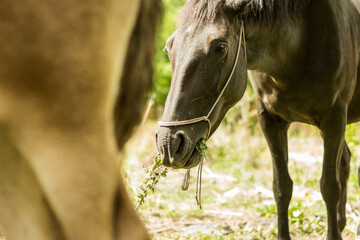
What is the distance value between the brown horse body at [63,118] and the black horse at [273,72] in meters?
1.46

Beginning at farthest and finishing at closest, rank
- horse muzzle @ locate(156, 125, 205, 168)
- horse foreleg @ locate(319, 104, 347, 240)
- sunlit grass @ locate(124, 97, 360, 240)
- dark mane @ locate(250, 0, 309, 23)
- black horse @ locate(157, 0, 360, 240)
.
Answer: sunlit grass @ locate(124, 97, 360, 240), horse foreleg @ locate(319, 104, 347, 240), dark mane @ locate(250, 0, 309, 23), black horse @ locate(157, 0, 360, 240), horse muzzle @ locate(156, 125, 205, 168)

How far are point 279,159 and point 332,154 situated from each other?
42 centimetres

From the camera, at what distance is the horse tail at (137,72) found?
1275 millimetres

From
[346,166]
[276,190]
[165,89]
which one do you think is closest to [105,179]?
[276,190]

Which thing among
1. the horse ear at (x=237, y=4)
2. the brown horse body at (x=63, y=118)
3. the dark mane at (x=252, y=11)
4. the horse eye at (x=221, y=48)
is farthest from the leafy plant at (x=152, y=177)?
the brown horse body at (x=63, y=118)

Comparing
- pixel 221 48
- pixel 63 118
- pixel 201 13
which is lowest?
pixel 63 118


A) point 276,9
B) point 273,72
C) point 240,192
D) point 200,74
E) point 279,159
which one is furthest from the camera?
point 240,192

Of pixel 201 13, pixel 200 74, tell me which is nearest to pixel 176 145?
pixel 200 74

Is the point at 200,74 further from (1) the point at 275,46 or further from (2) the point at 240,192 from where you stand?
(2) the point at 240,192

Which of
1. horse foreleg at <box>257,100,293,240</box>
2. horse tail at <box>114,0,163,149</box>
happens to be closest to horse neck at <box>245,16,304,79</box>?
horse foreleg at <box>257,100,293,240</box>

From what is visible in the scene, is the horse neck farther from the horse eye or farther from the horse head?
the horse eye

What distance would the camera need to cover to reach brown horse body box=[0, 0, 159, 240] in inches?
37.8

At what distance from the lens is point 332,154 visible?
3.43 meters

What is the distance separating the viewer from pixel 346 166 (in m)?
4.47
